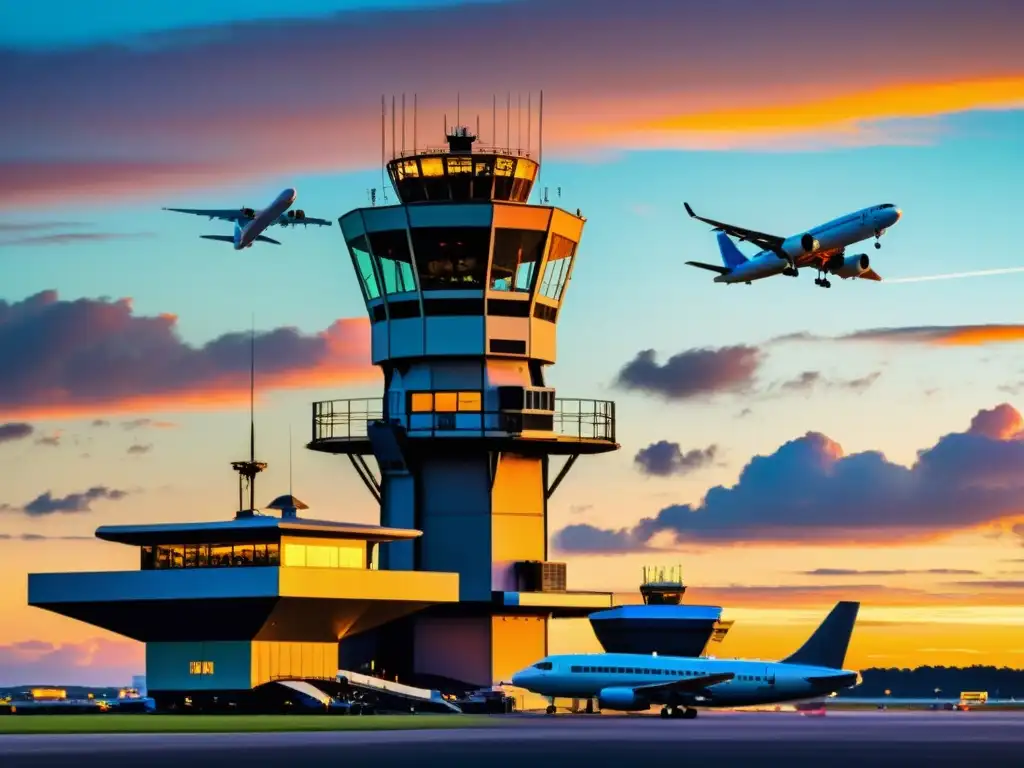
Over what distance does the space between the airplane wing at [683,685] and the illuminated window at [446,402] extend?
22.4 m

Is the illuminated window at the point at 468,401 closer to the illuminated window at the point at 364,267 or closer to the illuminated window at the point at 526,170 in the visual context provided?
the illuminated window at the point at 364,267

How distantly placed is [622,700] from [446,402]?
76.6ft

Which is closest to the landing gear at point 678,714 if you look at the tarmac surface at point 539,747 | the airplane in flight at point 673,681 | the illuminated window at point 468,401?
the airplane in flight at point 673,681

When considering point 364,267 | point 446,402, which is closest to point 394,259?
point 364,267

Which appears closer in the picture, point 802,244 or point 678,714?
point 802,244

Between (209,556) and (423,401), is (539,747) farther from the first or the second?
(423,401)

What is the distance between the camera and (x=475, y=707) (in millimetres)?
123875

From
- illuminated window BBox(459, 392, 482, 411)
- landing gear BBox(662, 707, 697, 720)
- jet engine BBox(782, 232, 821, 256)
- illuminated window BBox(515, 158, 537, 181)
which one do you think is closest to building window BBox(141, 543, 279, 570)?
illuminated window BBox(459, 392, 482, 411)

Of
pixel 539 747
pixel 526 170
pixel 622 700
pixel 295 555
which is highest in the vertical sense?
pixel 526 170

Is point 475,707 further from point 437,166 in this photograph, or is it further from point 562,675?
point 437,166

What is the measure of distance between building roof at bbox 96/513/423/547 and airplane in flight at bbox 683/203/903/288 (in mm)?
29298

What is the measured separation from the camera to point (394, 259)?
5069 inches

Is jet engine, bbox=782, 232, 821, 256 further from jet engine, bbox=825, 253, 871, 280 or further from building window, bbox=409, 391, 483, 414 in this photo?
building window, bbox=409, 391, 483, 414

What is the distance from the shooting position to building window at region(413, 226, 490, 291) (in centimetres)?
12662
